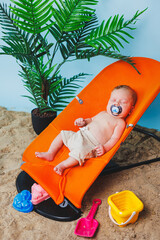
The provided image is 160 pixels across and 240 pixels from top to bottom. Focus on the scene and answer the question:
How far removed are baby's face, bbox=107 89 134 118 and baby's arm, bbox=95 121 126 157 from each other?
0.26 ft

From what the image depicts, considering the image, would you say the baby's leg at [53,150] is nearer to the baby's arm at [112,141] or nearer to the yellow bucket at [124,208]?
→ the baby's arm at [112,141]

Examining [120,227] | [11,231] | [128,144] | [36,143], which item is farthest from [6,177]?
[128,144]

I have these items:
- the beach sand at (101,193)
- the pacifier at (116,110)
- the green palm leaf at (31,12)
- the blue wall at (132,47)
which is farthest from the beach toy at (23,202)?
the blue wall at (132,47)

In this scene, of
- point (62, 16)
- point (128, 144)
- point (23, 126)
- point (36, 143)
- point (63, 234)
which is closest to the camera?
point (63, 234)

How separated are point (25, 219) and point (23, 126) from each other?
1250 millimetres

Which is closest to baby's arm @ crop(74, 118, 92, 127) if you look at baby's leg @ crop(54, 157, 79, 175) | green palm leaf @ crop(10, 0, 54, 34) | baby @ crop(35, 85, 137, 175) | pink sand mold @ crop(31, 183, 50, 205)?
baby @ crop(35, 85, 137, 175)

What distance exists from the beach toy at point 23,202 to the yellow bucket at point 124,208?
53 cm

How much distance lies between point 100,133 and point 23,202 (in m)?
0.73

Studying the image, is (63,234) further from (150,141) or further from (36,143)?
(150,141)

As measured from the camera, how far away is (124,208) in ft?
5.32

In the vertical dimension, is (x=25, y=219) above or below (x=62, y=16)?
below

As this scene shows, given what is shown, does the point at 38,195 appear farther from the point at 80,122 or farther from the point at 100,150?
the point at 80,122

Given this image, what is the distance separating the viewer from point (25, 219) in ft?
5.22

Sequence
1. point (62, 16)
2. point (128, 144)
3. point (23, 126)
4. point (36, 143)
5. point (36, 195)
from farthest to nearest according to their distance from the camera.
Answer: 1. point (23, 126)
2. point (128, 144)
3. point (62, 16)
4. point (36, 143)
5. point (36, 195)
